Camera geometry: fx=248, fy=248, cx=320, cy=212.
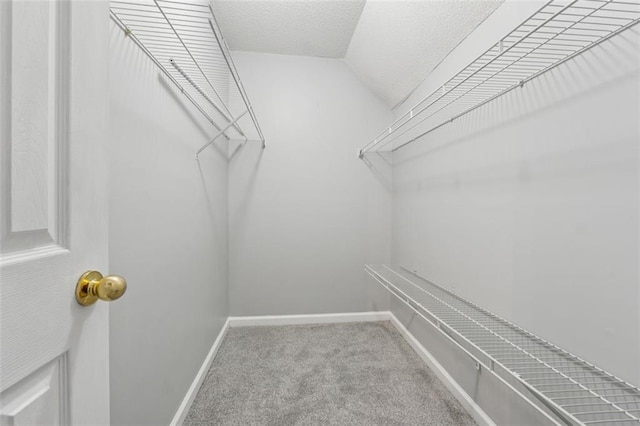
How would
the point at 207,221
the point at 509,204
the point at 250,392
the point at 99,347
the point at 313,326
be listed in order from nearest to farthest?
the point at 99,347 → the point at 509,204 → the point at 250,392 → the point at 207,221 → the point at 313,326

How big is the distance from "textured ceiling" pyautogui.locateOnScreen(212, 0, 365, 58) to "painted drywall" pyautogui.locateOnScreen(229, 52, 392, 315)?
0.11 meters

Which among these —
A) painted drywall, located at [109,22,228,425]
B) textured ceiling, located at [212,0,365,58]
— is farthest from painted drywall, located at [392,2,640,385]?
painted drywall, located at [109,22,228,425]

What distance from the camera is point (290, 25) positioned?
179 centimetres

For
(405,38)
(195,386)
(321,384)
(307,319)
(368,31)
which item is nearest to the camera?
(195,386)

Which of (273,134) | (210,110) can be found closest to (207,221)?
(210,110)

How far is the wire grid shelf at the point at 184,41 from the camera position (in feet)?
2.69

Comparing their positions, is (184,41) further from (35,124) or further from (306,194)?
(306,194)

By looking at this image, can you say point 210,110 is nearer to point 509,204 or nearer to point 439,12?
point 439,12

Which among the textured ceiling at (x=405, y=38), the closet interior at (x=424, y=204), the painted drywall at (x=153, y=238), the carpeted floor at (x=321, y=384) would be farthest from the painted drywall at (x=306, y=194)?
the painted drywall at (x=153, y=238)

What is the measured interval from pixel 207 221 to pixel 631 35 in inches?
74.7

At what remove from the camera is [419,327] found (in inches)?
70.2

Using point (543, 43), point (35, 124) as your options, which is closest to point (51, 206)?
point (35, 124)

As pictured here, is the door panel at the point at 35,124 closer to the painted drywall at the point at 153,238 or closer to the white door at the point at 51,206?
the white door at the point at 51,206

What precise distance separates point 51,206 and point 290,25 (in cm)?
195
